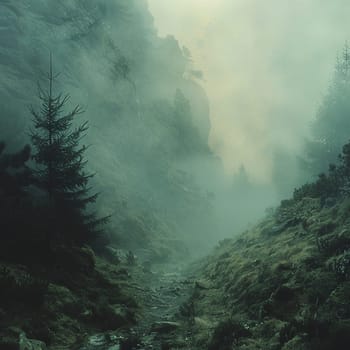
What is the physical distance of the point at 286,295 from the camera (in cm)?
1323

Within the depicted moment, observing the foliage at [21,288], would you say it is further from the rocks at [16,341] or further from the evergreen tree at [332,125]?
the evergreen tree at [332,125]

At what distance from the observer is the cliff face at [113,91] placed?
52.0m

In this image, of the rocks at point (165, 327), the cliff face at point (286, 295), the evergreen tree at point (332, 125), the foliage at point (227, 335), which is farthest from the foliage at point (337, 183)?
the evergreen tree at point (332, 125)

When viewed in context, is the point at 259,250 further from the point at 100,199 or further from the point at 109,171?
the point at 109,171

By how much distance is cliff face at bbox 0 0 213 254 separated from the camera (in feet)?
171

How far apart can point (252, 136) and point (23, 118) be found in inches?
5415

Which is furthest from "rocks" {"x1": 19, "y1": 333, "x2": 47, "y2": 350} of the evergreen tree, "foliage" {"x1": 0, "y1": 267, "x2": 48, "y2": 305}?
the evergreen tree

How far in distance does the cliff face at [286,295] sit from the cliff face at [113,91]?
25.8 meters

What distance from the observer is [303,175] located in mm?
58312

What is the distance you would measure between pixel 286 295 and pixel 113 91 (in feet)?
212

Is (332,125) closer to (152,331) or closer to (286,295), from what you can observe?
(286,295)

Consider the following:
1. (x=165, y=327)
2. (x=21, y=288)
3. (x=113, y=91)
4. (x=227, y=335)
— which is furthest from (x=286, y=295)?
(x=113, y=91)

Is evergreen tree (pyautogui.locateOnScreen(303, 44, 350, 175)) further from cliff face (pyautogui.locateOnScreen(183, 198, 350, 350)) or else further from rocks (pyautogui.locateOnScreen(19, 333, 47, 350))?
rocks (pyautogui.locateOnScreen(19, 333, 47, 350))

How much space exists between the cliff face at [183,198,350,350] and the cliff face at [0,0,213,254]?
25802 millimetres
